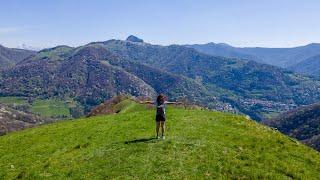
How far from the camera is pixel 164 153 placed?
39.4 meters

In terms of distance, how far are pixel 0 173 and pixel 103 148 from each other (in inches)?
381

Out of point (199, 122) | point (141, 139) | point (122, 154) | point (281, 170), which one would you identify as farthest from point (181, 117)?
point (281, 170)

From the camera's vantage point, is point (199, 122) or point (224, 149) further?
point (199, 122)

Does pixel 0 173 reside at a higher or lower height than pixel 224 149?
lower

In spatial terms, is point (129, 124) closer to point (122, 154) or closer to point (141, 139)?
point (141, 139)

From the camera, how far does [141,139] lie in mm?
44469

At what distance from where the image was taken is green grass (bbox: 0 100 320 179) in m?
36.4

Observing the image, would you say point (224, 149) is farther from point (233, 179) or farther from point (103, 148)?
point (103, 148)

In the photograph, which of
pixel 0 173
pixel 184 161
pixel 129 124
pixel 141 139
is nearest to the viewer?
pixel 184 161

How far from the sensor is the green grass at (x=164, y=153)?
36375mm

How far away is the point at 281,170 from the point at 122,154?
549 inches

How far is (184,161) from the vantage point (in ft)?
124

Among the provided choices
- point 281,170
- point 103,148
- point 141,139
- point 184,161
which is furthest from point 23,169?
point 281,170

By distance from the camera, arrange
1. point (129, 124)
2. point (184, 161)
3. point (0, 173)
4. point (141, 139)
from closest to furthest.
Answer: point (184, 161), point (0, 173), point (141, 139), point (129, 124)
